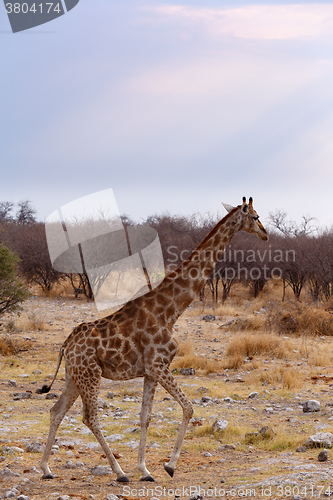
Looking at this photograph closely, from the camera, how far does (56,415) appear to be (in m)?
5.12

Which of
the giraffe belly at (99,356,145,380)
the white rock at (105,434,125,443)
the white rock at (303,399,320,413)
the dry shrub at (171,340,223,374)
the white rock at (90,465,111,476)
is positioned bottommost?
the dry shrub at (171,340,223,374)

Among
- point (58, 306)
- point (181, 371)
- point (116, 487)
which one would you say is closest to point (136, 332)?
point (116, 487)

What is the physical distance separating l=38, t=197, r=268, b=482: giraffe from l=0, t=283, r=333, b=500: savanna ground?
0.42m

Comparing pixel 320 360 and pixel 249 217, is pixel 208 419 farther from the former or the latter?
pixel 320 360

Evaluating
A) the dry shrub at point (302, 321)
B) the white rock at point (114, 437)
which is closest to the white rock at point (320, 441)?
the white rock at point (114, 437)

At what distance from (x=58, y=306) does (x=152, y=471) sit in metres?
18.3

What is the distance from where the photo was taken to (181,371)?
1112cm

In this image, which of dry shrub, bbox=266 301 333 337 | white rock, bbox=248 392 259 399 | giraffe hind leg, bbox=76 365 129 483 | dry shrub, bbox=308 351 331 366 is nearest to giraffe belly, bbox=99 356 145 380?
giraffe hind leg, bbox=76 365 129 483

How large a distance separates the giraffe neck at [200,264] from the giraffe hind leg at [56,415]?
1.43 metres

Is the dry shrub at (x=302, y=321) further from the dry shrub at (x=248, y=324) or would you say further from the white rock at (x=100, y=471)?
the white rock at (x=100, y=471)

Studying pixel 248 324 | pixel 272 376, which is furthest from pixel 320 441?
pixel 248 324

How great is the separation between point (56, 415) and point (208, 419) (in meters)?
2.92

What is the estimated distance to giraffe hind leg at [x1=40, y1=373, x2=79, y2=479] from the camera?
16.5 feet

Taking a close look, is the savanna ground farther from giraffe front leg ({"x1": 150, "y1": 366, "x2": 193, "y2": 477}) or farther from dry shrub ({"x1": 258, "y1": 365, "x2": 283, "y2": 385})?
giraffe front leg ({"x1": 150, "y1": 366, "x2": 193, "y2": 477})
